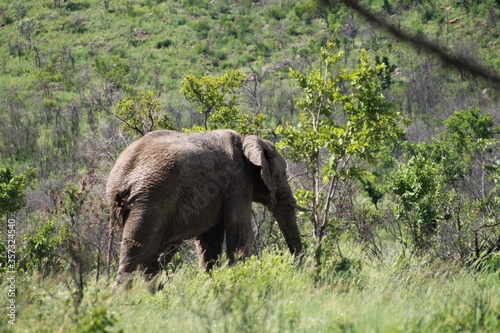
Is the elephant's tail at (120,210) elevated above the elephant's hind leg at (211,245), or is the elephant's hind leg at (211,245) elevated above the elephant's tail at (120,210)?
the elephant's tail at (120,210)

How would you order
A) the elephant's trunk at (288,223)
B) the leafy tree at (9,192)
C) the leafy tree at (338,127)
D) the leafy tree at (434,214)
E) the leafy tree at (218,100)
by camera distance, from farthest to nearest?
1. the leafy tree at (9,192)
2. the leafy tree at (218,100)
3. the leafy tree at (434,214)
4. the elephant's trunk at (288,223)
5. the leafy tree at (338,127)

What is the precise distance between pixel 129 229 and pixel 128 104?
8.07 m

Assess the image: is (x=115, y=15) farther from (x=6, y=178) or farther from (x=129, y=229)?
(x=129, y=229)

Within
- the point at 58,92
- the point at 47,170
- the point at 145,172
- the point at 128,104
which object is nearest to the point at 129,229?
the point at 145,172

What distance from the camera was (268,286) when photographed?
8.05 meters

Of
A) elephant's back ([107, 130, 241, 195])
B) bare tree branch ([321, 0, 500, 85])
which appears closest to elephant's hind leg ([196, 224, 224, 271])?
elephant's back ([107, 130, 241, 195])

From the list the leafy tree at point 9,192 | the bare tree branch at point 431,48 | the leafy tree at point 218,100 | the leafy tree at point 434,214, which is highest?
the bare tree branch at point 431,48

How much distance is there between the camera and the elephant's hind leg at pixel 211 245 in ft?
36.0

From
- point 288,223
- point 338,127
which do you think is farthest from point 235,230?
point 338,127

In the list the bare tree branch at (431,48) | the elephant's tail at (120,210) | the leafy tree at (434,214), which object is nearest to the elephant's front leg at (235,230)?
the elephant's tail at (120,210)

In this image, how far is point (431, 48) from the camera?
4312 mm

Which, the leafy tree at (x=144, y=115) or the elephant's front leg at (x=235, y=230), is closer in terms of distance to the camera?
the elephant's front leg at (x=235, y=230)

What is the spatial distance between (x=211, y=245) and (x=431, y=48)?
23.0 feet

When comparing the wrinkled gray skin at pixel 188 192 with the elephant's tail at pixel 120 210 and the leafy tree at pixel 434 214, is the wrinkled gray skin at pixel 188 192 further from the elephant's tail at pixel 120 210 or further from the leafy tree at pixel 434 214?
the leafy tree at pixel 434 214
